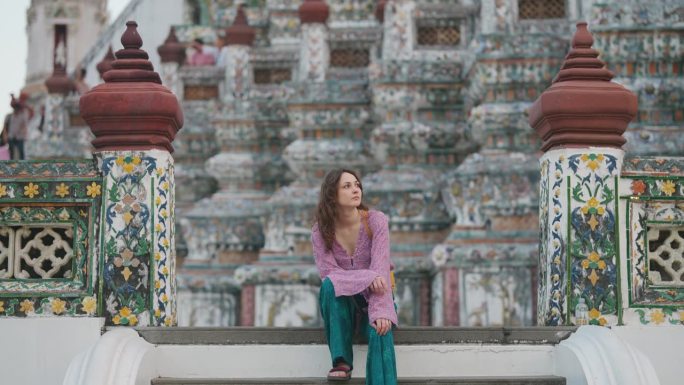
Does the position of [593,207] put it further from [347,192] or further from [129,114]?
[129,114]

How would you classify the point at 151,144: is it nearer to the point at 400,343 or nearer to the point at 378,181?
the point at 400,343

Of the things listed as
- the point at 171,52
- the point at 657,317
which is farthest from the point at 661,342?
the point at 171,52

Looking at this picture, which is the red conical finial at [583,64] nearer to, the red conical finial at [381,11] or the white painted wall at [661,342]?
the white painted wall at [661,342]

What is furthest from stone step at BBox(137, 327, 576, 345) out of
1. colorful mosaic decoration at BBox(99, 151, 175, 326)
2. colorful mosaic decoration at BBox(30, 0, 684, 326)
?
colorful mosaic decoration at BBox(30, 0, 684, 326)

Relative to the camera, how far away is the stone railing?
319 inches

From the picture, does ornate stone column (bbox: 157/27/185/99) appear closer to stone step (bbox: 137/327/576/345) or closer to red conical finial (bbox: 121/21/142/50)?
red conical finial (bbox: 121/21/142/50)

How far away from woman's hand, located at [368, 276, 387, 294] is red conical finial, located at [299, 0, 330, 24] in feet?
31.3

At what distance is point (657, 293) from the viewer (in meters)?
8.14

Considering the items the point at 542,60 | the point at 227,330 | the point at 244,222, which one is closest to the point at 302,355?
the point at 227,330

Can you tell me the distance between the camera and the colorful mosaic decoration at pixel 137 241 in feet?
26.6

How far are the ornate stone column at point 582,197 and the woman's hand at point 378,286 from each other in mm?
1496

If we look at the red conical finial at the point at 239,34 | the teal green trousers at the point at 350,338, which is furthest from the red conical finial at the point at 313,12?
the teal green trousers at the point at 350,338

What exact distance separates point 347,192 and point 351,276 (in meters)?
0.52

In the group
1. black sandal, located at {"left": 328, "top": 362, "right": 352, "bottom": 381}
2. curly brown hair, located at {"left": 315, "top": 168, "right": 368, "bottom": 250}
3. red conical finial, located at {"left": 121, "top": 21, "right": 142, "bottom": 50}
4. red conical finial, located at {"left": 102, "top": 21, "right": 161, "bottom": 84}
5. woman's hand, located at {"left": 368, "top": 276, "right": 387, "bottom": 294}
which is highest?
red conical finial, located at {"left": 121, "top": 21, "right": 142, "bottom": 50}
